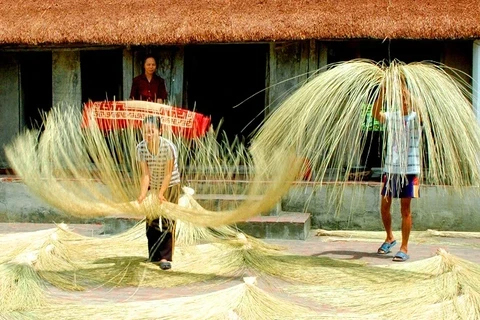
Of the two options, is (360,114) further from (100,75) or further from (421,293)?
(100,75)

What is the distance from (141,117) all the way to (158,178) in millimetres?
1427

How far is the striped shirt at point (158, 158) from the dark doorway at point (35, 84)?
5.02 m

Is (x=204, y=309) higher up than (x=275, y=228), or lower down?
lower down

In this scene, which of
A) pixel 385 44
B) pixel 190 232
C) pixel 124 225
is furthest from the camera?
pixel 385 44

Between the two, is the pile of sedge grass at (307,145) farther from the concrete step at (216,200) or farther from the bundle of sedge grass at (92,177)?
the concrete step at (216,200)

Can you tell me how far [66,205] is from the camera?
5914 millimetres

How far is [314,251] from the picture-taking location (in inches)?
294

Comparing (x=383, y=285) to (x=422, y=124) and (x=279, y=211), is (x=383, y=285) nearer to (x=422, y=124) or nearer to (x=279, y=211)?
(x=422, y=124)

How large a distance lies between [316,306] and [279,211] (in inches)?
146

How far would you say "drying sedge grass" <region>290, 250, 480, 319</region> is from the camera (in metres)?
4.73

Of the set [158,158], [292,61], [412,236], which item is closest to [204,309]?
[158,158]

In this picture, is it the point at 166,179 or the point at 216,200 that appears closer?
the point at 166,179

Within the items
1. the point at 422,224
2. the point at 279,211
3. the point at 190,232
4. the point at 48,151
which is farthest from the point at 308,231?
the point at 48,151

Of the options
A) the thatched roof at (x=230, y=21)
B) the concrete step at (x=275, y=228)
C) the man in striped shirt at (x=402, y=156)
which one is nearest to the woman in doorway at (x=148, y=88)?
the thatched roof at (x=230, y=21)
